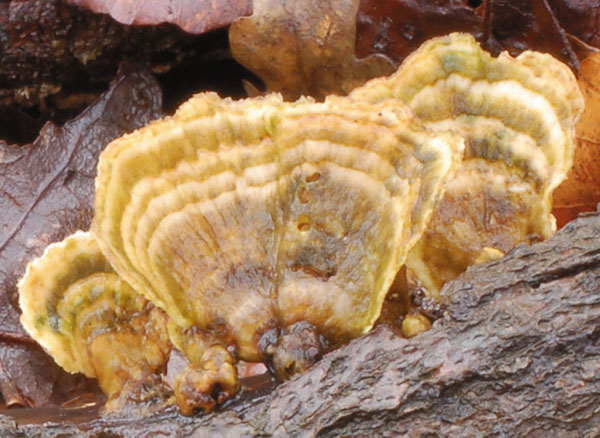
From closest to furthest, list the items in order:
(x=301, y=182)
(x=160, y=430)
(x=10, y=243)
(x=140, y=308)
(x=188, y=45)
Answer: (x=160, y=430)
(x=301, y=182)
(x=140, y=308)
(x=10, y=243)
(x=188, y=45)

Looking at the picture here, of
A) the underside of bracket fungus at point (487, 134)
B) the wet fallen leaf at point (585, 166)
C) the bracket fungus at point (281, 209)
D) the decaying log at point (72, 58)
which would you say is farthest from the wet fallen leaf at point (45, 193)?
the wet fallen leaf at point (585, 166)

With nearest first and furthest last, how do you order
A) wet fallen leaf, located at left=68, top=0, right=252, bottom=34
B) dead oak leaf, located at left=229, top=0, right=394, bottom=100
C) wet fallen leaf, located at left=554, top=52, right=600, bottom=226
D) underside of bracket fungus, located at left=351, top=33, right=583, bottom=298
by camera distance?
underside of bracket fungus, located at left=351, top=33, right=583, bottom=298 < wet fallen leaf, located at left=68, top=0, right=252, bottom=34 < wet fallen leaf, located at left=554, top=52, right=600, bottom=226 < dead oak leaf, located at left=229, top=0, right=394, bottom=100

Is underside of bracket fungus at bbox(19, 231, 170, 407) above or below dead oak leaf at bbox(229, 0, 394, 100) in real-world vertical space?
below

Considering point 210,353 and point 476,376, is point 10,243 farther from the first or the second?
point 476,376

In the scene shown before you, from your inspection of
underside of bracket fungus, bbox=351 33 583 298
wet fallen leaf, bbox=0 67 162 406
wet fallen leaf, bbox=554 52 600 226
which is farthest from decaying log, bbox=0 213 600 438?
wet fallen leaf, bbox=554 52 600 226

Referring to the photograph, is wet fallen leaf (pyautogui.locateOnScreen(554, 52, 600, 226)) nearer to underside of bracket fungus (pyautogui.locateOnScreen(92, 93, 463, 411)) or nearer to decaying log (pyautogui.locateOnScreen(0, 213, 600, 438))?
decaying log (pyautogui.locateOnScreen(0, 213, 600, 438))

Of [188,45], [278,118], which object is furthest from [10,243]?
[278,118]
